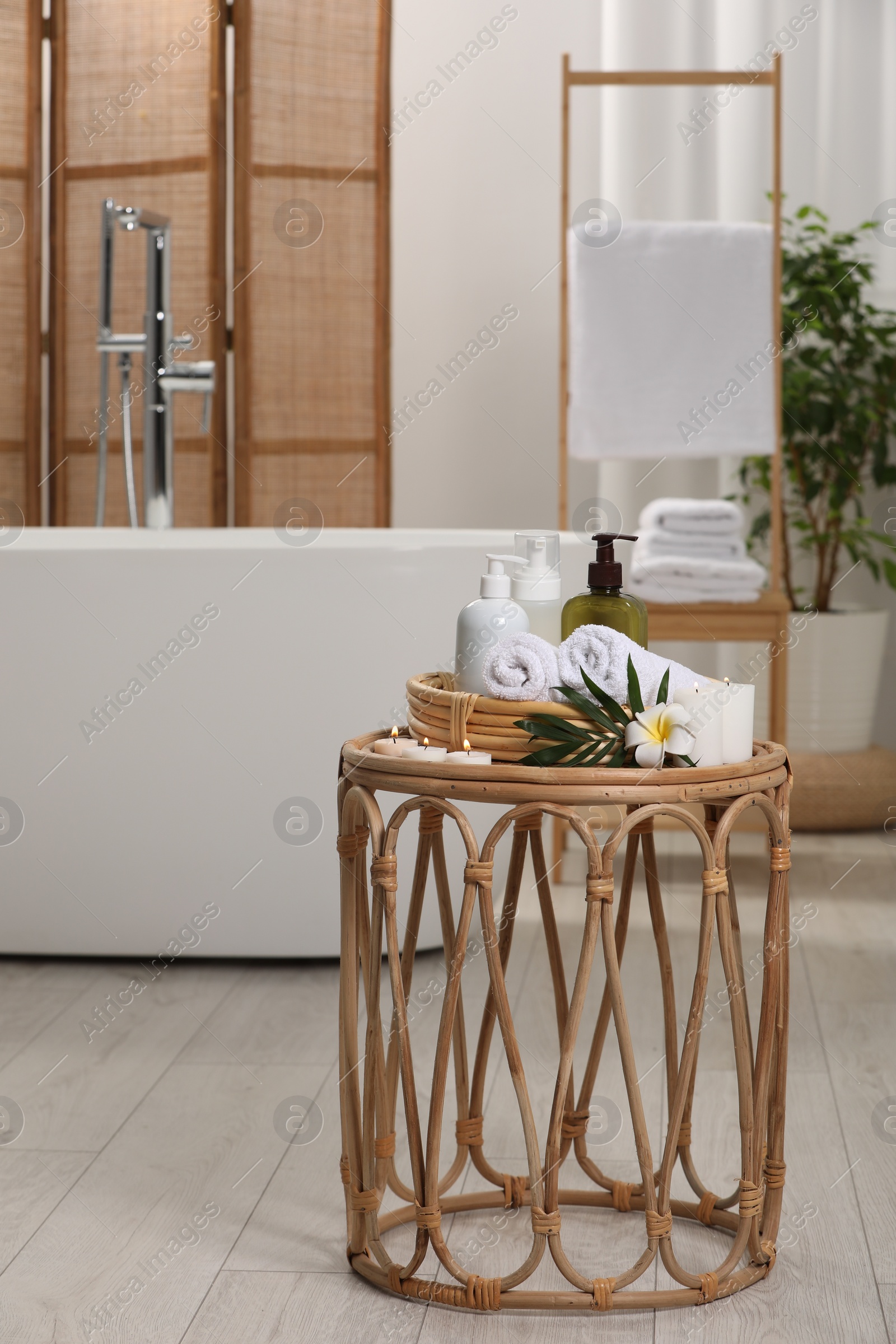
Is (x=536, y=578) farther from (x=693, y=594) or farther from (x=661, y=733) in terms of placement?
(x=693, y=594)

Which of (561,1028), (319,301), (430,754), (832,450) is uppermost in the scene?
(319,301)

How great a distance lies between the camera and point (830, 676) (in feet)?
10.2

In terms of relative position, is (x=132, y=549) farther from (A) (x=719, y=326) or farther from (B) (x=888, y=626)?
(B) (x=888, y=626)

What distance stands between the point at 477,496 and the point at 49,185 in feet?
4.09

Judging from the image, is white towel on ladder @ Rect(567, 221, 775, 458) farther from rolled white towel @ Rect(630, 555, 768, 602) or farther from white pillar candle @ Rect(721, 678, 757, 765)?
white pillar candle @ Rect(721, 678, 757, 765)

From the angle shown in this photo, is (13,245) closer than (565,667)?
No

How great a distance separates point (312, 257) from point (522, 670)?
2240 mm

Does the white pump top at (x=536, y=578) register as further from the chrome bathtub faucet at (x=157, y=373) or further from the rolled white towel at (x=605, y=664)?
the chrome bathtub faucet at (x=157, y=373)

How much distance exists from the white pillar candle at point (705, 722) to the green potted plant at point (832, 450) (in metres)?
2.01

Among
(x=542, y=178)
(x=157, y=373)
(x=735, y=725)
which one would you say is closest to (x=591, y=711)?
(x=735, y=725)

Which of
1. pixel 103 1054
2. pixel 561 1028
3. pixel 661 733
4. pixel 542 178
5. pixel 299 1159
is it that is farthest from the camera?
pixel 542 178

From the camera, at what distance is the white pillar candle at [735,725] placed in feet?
3.85

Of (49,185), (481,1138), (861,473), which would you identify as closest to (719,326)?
(861,473)

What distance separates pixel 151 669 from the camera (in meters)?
2.08
